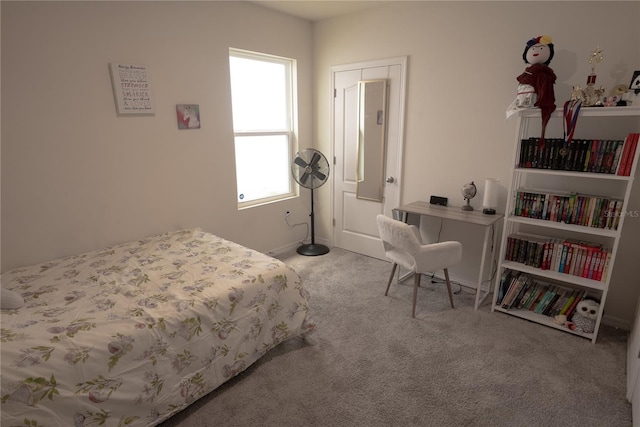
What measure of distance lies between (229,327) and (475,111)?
2.63 meters

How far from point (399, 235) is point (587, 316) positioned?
1.43 metres

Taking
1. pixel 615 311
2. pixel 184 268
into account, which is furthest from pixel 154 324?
pixel 615 311

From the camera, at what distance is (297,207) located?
164 inches

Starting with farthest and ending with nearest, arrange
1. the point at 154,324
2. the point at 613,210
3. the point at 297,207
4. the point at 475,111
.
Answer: the point at 297,207 → the point at 475,111 → the point at 613,210 → the point at 154,324

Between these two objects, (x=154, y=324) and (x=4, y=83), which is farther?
(x=4, y=83)

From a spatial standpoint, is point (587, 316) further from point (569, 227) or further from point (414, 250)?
point (414, 250)

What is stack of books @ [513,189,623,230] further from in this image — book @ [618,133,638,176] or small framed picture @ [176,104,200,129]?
small framed picture @ [176,104,200,129]

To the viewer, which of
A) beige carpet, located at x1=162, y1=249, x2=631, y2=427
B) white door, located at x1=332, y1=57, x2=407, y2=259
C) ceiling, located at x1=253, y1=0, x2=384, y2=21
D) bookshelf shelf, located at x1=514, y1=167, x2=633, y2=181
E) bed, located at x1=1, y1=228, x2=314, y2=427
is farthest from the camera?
white door, located at x1=332, y1=57, x2=407, y2=259

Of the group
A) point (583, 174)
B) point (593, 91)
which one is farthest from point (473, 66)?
point (583, 174)

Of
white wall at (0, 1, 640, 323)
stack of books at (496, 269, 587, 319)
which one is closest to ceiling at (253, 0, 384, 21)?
white wall at (0, 1, 640, 323)

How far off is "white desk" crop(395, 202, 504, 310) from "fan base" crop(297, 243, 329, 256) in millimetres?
1234

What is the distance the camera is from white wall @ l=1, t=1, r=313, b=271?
2.14 m

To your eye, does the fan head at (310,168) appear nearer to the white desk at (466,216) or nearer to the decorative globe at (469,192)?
the white desk at (466,216)

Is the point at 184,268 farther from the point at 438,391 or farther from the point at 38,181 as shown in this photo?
the point at 438,391
